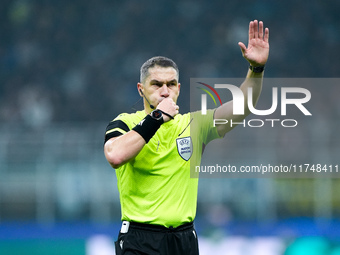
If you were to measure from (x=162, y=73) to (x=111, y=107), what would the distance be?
34.2ft

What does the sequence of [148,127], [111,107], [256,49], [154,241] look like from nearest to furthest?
[148,127], [154,241], [256,49], [111,107]

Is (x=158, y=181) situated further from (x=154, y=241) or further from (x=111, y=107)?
(x=111, y=107)

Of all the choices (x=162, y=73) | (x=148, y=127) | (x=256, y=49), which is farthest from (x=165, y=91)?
(x=256, y=49)

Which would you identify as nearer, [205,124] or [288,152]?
[205,124]

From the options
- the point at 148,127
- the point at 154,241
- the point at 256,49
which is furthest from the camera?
the point at 256,49

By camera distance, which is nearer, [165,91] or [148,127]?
[148,127]

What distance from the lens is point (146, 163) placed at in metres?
3.59

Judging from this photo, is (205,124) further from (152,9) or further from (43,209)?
(152,9)

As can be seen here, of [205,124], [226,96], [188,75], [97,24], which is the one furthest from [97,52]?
[205,124]

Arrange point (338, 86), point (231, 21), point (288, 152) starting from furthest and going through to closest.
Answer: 1. point (231, 21)
2. point (338, 86)
3. point (288, 152)

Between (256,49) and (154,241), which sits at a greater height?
(256,49)

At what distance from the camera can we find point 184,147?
12.1 ft

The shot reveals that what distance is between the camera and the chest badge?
12.0 feet

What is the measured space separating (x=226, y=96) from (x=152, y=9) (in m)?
5.68
